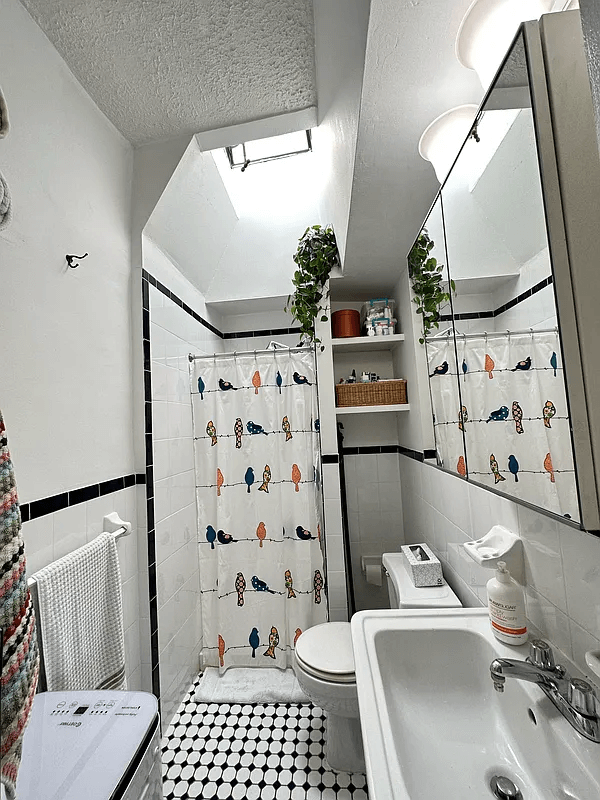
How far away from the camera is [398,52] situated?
2.96 ft

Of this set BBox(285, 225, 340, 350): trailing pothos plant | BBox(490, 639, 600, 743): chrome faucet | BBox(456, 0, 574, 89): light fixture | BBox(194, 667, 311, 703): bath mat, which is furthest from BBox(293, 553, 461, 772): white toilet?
BBox(456, 0, 574, 89): light fixture

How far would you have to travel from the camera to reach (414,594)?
1665mm

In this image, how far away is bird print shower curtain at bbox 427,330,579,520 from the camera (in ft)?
2.57

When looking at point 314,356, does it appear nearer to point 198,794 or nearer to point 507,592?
point 507,592

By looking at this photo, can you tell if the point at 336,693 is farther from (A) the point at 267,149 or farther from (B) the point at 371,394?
(A) the point at 267,149

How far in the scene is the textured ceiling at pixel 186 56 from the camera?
1302mm

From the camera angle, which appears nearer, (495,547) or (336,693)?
(495,547)

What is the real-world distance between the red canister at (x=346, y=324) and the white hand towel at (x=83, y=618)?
4.98ft

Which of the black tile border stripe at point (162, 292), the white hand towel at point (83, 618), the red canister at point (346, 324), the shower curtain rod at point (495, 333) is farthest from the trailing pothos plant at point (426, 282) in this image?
the white hand towel at point (83, 618)

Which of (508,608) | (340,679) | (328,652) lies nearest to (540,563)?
(508,608)

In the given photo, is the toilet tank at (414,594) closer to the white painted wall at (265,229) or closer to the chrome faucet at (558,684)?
the chrome faucet at (558,684)

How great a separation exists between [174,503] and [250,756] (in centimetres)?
110

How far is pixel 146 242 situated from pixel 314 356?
3.31ft

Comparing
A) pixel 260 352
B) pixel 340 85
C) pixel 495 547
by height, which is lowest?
pixel 495 547
